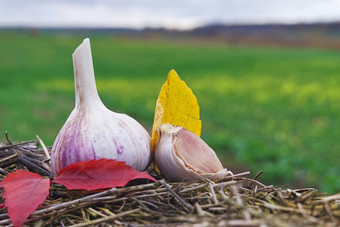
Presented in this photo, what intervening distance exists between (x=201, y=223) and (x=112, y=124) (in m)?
0.51

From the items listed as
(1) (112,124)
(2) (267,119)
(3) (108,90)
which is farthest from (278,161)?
(3) (108,90)

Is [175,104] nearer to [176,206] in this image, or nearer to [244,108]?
[176,206]

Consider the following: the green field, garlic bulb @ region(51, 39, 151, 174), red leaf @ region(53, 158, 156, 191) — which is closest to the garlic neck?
garlic bulb @ region(51, 39, 151, 174)

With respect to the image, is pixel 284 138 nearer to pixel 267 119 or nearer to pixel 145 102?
pixel 267 119

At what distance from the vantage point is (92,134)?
1267 millimetres

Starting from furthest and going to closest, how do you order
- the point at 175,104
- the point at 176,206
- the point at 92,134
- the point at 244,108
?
the point at 244,108 < the point at 175,104 < the point at 92,134 < the point at 176,206

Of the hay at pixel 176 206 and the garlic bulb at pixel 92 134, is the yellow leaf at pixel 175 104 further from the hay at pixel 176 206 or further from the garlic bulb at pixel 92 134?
the hay at pixel 176 206

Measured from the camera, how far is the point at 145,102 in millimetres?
11336

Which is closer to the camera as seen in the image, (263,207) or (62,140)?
(263,207)

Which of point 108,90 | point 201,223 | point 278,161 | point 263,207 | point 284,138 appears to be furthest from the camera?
point 108,90

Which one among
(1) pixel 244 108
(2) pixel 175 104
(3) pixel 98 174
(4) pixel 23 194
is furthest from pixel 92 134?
(1) pixel 244 108

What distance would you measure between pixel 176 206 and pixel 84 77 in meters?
0.52

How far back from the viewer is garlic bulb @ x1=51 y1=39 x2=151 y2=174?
125 cm

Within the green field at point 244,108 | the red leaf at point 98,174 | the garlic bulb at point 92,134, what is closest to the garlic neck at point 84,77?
the garlic bulb at point 92,134
